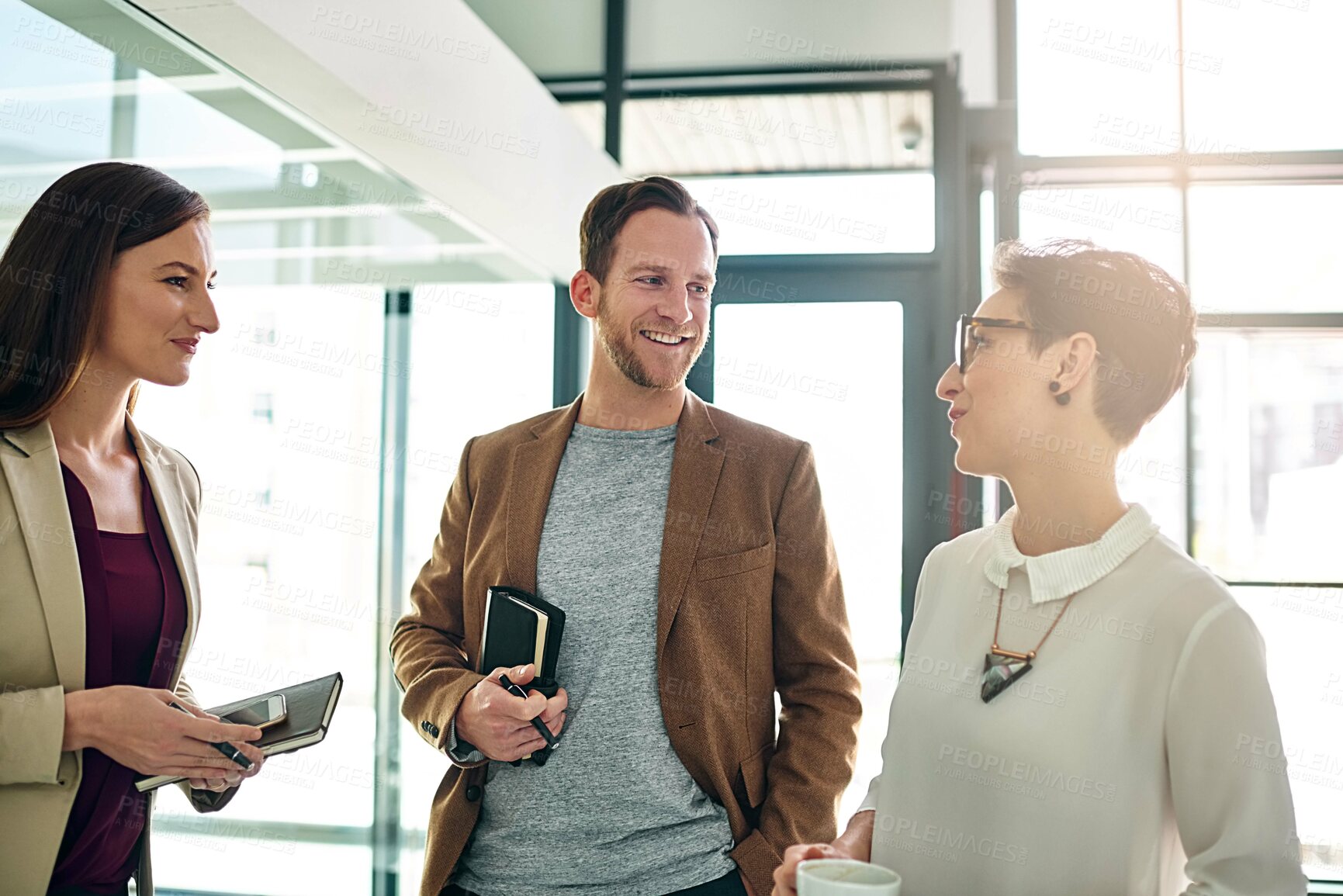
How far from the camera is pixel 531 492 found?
5.92 ft

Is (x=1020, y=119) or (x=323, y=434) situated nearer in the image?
(x=323, y=434)

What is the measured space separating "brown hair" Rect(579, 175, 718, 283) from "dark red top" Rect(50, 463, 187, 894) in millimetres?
850

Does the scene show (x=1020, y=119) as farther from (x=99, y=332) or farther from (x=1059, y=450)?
(x=99, y=332)

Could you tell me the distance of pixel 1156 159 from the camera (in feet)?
13.4

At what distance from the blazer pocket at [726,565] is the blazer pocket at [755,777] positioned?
0.95 ft

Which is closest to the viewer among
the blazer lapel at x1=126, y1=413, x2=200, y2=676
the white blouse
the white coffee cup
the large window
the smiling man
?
the white coffee cup

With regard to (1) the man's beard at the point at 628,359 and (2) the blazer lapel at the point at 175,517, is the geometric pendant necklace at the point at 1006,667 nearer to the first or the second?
(1) the man's beard at the point at 628,359

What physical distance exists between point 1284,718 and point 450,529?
10.9ft

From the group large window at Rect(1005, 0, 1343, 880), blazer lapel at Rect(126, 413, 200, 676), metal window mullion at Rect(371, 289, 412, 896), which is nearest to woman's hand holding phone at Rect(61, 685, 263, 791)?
blazer lapel at Rect(126, 413, 200, 676)

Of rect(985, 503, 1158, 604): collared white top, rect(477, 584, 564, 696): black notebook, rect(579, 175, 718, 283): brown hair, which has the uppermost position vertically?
rect(579, 175, 718, 283): brown hair

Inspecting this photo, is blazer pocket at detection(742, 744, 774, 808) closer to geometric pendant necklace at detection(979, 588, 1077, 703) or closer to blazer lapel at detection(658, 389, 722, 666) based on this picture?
blazer lapel at detection(658, 389, 722, 666)

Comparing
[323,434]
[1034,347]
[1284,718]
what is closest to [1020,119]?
[1284,718]

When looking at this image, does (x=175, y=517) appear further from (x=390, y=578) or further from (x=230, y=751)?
(x=390, y=578)

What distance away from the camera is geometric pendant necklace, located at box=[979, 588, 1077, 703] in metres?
1.18
